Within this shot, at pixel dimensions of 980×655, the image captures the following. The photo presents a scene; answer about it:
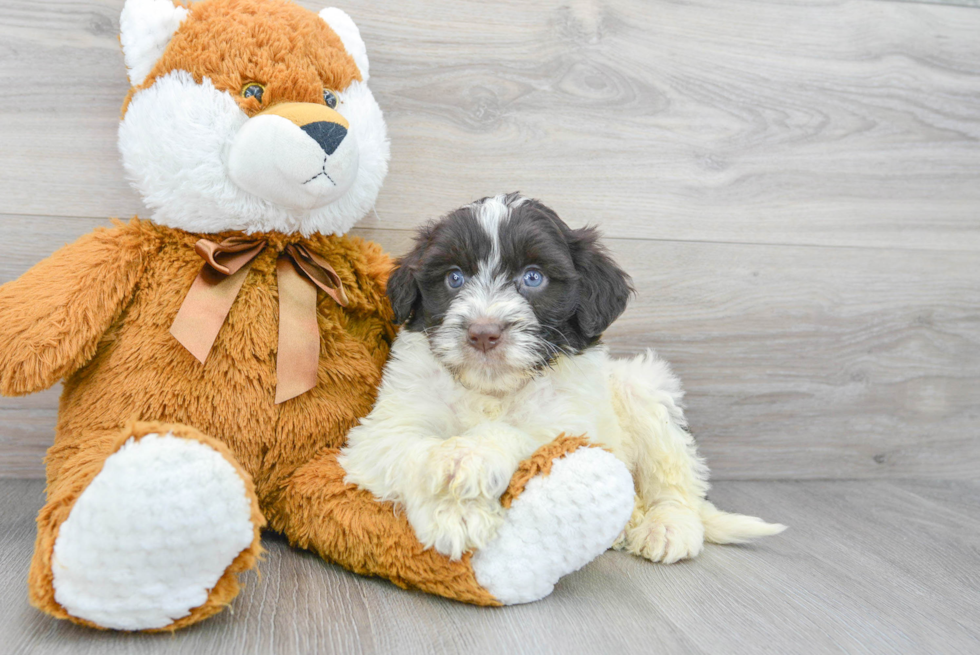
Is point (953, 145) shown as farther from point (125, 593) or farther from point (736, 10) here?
point (125, 593)

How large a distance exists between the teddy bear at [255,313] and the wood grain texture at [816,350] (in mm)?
910

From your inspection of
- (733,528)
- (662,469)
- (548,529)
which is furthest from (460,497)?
(733,528)

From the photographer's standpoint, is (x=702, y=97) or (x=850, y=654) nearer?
(x=850, y=654)

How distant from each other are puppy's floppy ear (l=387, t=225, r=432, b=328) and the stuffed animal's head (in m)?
0.19

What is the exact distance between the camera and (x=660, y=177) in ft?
6.93

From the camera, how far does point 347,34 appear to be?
→ 164cm

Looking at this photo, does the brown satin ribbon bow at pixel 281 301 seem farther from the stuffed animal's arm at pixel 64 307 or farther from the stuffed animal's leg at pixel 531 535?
the stuffed animal's leg at pixel 531 535

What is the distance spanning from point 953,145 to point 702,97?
860 millimetres

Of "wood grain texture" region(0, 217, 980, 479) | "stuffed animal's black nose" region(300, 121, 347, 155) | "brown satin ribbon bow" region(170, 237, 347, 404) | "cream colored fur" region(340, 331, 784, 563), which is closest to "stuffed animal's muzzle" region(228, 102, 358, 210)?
"stuffed animal's black nose" region(300, 121, 347, 155)

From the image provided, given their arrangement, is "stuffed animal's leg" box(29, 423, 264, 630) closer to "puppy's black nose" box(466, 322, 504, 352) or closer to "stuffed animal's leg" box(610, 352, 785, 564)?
"puppy's black nose" box(466, 322, 504, 352)

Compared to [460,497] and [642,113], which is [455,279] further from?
[642,113]

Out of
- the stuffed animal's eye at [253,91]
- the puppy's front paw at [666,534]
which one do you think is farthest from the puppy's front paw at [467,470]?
the stuffed animal's eye at [253,91]

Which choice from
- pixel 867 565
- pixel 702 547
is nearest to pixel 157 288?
pixel 702 547

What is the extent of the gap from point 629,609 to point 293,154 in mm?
1049
